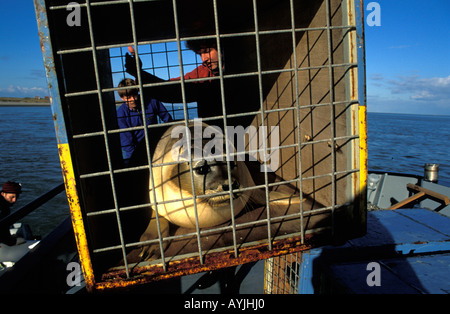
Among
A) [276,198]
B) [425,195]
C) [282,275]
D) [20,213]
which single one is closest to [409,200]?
[425,195]

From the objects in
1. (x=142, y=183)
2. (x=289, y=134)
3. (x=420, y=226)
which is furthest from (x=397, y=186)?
(x=142, y=183)

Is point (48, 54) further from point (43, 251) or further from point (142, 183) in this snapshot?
point (43, 251)

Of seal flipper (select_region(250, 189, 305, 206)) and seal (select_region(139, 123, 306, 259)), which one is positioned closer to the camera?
seal (select_region(139, 123, 306, 259))

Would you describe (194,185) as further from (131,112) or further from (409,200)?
(409,200)

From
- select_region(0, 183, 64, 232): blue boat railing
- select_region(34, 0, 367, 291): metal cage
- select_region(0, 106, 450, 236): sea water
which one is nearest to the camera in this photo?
select_region(34, 0, 367, 291): metal cage

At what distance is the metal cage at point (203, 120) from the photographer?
64.1 inches

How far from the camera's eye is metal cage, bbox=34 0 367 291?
163cm

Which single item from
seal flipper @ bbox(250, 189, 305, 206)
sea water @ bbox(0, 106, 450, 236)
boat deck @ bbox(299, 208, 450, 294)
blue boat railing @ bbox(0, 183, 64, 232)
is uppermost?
blue boat railing @ bbox(0, 183, 64, 232)

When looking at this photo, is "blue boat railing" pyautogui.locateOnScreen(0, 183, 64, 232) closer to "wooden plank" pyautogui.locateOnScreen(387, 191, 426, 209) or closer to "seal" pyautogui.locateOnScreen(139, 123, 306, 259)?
"seal" pyautogui.locateOnScreen(139, 123, 306, 259)

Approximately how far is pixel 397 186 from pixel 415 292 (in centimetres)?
534

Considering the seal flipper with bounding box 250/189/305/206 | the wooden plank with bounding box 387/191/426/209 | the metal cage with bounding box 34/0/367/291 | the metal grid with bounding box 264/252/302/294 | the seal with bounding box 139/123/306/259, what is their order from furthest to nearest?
the wooden plank with bounding box 387/191/426/209
the metal grid with bounding box 264/252/302/294
the seal flipper with bounding box 250/189/305/206
the seal with bounding box 139/123/306/259
the metal cage with bounding box 34/0/367/291

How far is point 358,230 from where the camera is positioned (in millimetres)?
2084

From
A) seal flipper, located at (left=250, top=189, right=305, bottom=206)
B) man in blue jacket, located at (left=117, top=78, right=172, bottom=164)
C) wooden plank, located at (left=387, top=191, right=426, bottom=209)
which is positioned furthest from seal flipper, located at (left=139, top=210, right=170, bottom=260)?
wooden plank, located at (left=387, top=191, right=426, bottom=209)

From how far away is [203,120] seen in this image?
5.71 feet
